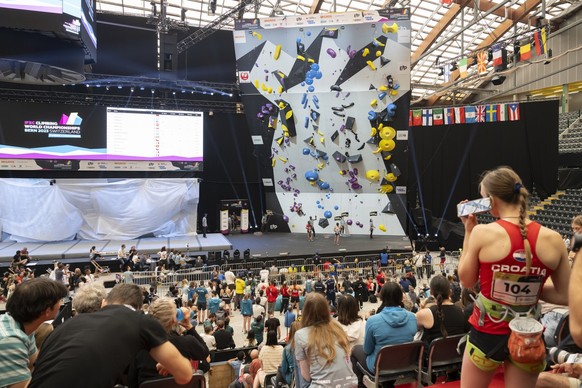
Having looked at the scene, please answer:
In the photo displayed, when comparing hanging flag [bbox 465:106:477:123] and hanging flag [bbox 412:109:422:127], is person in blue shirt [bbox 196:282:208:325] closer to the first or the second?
hanging flag [bbox 412:109:422:127]

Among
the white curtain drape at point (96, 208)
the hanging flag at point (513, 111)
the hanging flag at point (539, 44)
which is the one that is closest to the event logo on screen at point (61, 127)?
the white curtain drape at point (96, 208)

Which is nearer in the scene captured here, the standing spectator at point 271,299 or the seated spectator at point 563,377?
the seated spectator at point 563,377

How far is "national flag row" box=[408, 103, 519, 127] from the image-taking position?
19.6m

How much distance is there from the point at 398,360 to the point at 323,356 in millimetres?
870

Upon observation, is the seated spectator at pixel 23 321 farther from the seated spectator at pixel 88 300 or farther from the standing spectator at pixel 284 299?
the standing spectator at pixel 284 299

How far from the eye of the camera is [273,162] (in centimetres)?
2067

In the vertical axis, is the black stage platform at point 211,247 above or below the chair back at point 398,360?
below

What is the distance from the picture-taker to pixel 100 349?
147cm

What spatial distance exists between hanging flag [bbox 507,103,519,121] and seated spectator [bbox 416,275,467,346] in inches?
755

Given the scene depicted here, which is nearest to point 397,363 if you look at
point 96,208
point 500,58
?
point 500,58

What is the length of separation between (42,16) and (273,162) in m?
12.3

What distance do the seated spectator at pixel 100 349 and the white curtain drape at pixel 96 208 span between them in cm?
1737

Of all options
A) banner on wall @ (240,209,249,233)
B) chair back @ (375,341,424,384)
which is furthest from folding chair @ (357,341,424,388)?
banner on wall @ (240,209,249,233)

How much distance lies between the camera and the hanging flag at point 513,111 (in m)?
19.5
